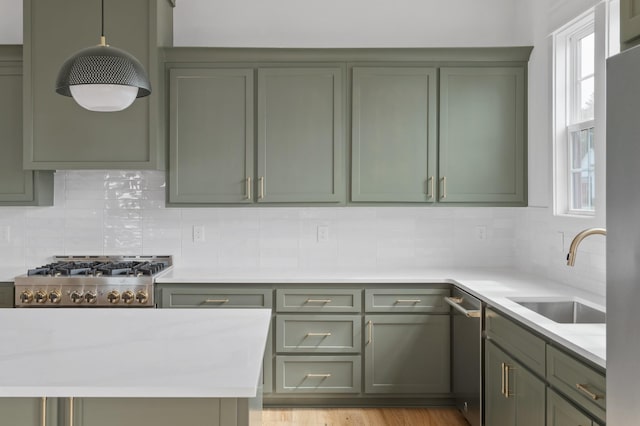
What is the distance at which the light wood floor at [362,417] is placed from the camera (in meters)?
3.31

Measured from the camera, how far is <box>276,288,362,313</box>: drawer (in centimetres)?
347

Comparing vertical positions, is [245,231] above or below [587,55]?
below

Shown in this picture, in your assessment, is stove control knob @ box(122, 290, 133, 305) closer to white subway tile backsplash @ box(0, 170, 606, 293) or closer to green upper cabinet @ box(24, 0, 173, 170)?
white subway tile backsplash @ box(0, 170, 606, 293)

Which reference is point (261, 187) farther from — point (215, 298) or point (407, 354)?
point (407, 354)

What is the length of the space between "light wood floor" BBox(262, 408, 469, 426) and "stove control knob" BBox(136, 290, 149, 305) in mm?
1051

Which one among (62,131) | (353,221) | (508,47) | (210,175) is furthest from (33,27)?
Answer: (508,47)

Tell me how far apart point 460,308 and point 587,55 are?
5.48 feet

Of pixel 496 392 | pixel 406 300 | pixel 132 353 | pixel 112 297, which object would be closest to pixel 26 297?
pixel 112 297

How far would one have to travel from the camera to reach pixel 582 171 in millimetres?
3211

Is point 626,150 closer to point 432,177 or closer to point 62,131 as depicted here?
point 432,177

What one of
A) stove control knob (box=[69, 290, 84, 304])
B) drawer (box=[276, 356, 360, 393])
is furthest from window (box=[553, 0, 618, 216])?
stove control knob (box=[69, 290, 84, 304])

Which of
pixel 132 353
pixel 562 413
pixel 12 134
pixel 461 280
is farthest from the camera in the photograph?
pixel 12 134

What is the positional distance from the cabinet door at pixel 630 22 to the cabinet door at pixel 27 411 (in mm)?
1966

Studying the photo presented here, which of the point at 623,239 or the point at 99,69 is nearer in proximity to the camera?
the point at 623,239
